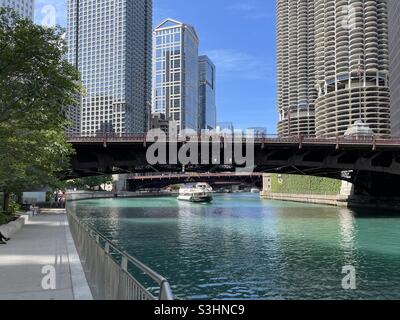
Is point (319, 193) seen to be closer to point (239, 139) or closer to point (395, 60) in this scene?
point (239, 139)

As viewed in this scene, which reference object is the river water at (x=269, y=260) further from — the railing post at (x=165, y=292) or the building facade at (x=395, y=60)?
the building facade at (x=395, y=60)

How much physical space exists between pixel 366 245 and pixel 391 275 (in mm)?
13940

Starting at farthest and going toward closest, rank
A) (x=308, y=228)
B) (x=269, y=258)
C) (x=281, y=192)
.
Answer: (x=281, y=192) < (x=308, y=228) < (x=269, y=258)

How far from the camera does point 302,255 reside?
30.9 metres

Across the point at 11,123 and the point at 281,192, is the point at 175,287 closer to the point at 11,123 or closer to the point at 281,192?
the point at 11,123

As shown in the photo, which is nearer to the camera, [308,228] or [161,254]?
[161,254]

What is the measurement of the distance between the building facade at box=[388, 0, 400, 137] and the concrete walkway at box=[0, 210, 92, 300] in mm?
151536

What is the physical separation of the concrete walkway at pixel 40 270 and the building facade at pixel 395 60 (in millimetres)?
151536

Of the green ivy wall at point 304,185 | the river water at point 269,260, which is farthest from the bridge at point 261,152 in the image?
the green ivy wall at point 304,185

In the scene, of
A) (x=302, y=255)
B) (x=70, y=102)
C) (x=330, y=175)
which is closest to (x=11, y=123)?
(x=70, y=102)
